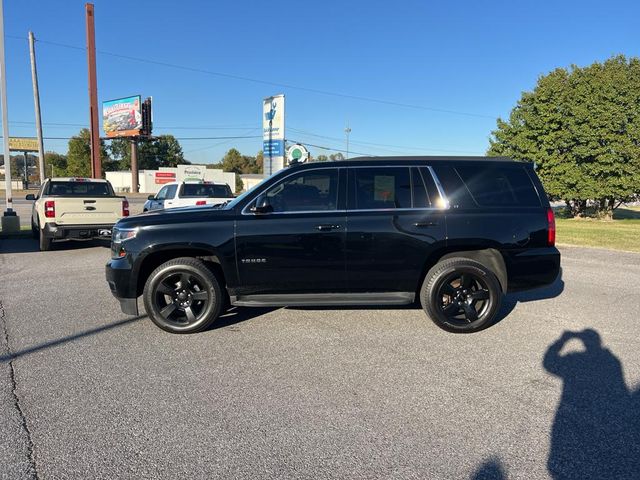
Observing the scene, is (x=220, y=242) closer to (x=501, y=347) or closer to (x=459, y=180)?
(x=459, y=180)

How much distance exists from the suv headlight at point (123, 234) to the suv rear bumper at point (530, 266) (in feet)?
13.7

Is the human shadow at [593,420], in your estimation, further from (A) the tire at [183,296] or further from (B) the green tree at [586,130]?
(B) the green tree at [586,130]

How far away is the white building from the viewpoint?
58341 mm

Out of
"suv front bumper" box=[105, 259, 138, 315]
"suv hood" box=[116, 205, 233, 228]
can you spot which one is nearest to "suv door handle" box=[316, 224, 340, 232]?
"suv hood" box=[116, 205, 233, 228]

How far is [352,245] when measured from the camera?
4992 mm

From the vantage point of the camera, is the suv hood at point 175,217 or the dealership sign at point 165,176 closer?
the suv hood at point 175,217

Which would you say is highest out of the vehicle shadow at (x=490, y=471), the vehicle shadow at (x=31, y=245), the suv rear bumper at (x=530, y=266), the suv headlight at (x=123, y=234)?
the suv headlight at (x=123, y=234)

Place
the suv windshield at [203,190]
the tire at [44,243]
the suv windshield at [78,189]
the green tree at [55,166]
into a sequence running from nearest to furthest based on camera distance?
the tire at [44,243]
the suv windshield at [78,189]
the suv windshield at [203,190]
the green tree at [55,166]

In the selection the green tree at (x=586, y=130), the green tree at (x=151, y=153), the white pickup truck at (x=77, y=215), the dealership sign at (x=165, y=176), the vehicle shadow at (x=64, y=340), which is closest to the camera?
the vehicle shadow at (x=64, y=340)

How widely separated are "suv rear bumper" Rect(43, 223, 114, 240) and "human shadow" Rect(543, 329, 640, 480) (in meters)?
9.85

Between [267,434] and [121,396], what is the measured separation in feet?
4.31

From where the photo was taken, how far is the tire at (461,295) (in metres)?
5.06

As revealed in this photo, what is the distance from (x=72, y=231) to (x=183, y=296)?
22.7ft

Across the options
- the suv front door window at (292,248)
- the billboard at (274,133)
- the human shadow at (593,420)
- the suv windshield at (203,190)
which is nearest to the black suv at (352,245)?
the suv front door window at (292,248)
